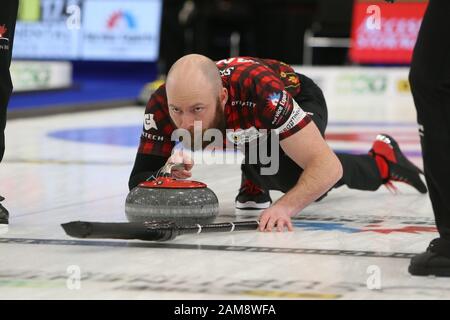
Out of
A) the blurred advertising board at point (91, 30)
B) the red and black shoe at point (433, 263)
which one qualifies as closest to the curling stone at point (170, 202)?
the red and black shoe at point (433, 263)

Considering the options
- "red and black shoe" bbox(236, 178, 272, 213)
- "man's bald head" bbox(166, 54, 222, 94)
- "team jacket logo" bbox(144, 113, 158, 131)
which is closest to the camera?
"man's bald head" bbox(166, 54, 222, 94)

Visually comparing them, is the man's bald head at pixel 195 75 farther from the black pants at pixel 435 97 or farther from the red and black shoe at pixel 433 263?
the red and black shoe at pixel 433 263

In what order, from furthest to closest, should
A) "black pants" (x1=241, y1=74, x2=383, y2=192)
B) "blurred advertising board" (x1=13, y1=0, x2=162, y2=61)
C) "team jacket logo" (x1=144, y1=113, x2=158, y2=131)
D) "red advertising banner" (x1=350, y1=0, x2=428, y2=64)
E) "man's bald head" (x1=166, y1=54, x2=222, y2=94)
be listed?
"red advertising banner" (x1=350, y1=0, x2=428, y2=64) → "blurred advertising board" (x1=13, y1=0, x2=162, y2=61) → "black pants" (x1=241, y1=74, x2=383, y2=192) → "team jacket logo" (x1=144, y1=113, x2=158, y2=131) → "man's bald head" (x1=166, y1=54, x2=222, y2=94)

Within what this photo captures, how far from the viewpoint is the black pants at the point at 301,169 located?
12.2 ft

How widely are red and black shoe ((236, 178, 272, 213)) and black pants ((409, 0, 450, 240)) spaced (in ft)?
4.51

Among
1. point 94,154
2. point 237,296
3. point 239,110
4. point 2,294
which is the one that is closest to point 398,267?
point 237,296

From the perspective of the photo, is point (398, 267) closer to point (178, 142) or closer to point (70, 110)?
point (178, 142)

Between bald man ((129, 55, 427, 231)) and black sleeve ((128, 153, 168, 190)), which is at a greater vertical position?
bald man ((129, 55, 427, 231))

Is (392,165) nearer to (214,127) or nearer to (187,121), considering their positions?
(214,127)

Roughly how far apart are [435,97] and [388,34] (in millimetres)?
11633

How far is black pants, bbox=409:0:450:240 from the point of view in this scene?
8.50ft

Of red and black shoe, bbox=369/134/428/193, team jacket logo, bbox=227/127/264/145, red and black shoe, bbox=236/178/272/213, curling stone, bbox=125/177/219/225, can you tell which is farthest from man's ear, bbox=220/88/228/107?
red and black shoe, bbox=369/134/428/193

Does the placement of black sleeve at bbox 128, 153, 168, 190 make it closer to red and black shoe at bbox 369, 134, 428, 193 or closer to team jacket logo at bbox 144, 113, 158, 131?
team jacket logo at bbox 144, 113, 158, 131
